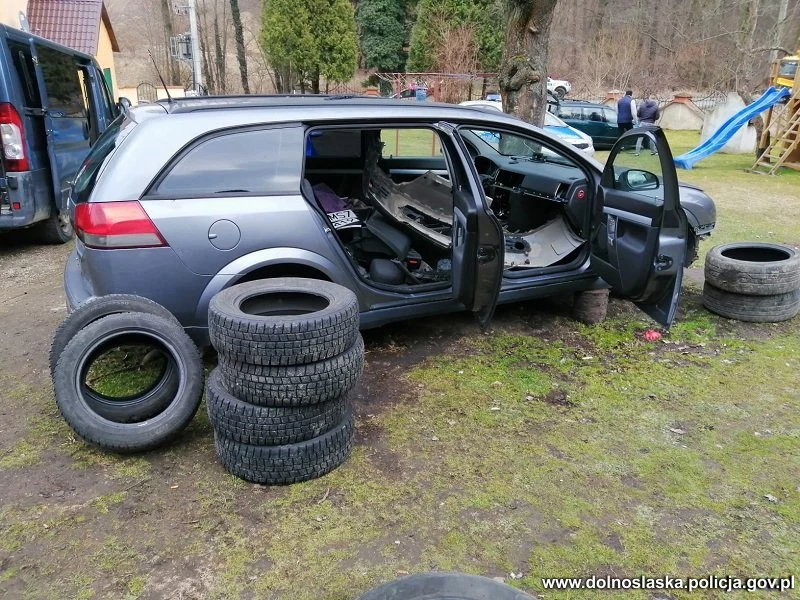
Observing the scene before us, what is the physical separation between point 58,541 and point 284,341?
1194 millimetres

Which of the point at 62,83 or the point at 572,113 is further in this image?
the point at 572,113

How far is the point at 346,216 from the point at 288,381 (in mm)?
1906

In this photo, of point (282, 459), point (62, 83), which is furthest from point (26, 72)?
point (282, 459)

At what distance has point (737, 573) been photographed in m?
2.35

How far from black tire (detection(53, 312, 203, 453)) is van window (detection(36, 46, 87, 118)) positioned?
192 inches

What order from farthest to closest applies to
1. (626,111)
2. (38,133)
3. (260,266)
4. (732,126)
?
(626,111), (732,126), (38,133), (260,266)

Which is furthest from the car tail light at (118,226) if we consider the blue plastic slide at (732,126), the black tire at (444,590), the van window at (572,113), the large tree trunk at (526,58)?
the van window at (572,113)

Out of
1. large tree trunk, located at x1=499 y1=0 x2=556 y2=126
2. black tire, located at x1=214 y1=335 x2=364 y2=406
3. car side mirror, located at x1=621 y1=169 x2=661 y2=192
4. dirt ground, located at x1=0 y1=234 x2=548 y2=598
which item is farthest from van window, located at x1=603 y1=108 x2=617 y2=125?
black tire, located at x1=214 y1=335 x2=364 y2=406

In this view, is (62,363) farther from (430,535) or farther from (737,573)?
(737,573)

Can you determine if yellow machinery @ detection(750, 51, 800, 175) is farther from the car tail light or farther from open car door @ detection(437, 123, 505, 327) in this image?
the car tail light

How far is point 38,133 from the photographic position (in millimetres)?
→ 6355

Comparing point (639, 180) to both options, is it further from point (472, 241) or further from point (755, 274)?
point (755, 274)

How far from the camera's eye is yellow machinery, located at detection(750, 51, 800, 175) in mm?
13555

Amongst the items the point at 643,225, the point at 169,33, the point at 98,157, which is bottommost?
→ the point at 643,225
